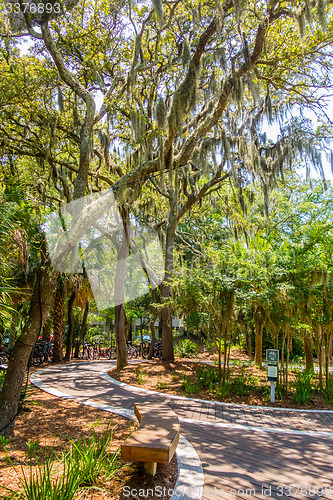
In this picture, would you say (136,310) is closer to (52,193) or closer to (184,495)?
(52,193)

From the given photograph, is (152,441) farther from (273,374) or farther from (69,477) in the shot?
(273,374)

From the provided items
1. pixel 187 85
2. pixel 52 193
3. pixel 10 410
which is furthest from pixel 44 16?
pixel 52 193

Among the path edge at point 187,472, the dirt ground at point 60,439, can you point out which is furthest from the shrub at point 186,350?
the path edge at point 187,472

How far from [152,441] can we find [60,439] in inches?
73.0

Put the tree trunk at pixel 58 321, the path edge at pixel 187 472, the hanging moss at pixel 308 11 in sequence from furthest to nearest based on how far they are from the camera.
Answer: the tree trunk at pixel 58 321, the hanging moss at pixel 308 11, the path edge at pixel 187 472

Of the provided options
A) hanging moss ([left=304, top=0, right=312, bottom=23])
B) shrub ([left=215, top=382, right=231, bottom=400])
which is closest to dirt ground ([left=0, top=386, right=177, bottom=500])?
shrub ([left=215, top=382, right=231, bottom=400])

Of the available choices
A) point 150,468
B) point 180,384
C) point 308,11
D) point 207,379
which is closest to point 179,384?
point 180,384

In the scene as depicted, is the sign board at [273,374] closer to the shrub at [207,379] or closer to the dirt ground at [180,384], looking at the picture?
the dirt ground at [180,384]

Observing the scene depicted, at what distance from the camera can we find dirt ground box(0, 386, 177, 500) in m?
2.76

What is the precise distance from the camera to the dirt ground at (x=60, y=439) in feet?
9.05

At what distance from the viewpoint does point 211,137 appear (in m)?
10.1

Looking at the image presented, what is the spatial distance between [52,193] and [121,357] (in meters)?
7.62

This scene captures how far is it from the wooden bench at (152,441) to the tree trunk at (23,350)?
1.82 m

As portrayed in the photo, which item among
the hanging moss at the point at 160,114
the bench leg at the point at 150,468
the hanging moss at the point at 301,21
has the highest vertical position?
the hanging moss at the point at 301,21
